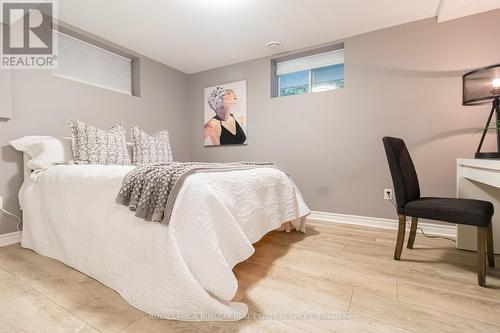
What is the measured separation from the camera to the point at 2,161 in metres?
1.95

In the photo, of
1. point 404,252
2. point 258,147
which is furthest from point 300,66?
point 404,252

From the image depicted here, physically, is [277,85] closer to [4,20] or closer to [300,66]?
[300,66]

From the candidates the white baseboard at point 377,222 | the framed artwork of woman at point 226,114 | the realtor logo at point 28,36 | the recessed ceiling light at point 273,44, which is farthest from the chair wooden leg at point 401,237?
the realtor logo at point 28,36

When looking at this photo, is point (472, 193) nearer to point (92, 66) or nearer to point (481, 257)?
point (481, 257)

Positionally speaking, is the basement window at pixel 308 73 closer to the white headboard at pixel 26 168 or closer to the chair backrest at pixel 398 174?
the chair backrest at pixel 398 174

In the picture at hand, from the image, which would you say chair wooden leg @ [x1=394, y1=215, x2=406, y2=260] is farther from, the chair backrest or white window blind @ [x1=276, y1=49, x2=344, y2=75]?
white window blind @ [x1=276, y1=49, x2=344, y2=75]

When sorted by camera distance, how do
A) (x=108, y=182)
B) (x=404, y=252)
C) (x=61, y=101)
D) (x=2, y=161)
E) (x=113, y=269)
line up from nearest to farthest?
(x=113, y=269) < (x=108, y=182) < (x=404, y=252) < (x=2, y=161) < (x=61, y=101)

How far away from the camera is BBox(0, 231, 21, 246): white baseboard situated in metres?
1.94

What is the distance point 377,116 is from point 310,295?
203 cm

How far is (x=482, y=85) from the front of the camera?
5.33ft

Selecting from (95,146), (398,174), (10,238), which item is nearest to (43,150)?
(95,146)

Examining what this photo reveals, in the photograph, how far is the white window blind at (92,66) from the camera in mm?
2404

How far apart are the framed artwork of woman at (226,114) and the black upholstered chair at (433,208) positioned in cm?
195

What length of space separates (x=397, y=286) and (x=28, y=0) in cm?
345
